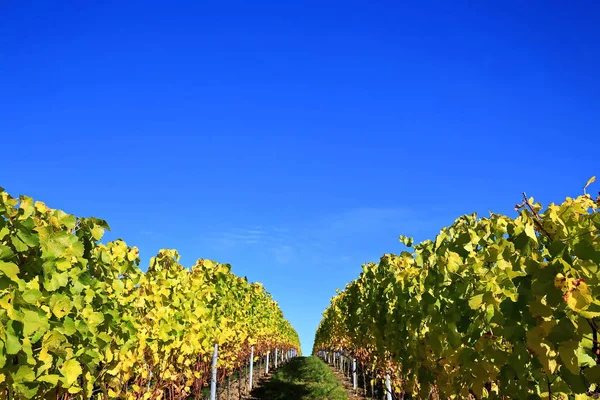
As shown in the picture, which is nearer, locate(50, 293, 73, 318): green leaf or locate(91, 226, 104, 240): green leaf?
locate(50, 293, 73, 318): green leaf

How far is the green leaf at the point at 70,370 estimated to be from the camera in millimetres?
3479

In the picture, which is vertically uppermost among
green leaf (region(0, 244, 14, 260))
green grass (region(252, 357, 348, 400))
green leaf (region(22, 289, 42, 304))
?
green leaf (region(0, 244, 14, 260))

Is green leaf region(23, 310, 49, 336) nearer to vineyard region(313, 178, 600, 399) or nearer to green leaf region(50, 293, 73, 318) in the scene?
green leaf region(50, 293, 73, 318)

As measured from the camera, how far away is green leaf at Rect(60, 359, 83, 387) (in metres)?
3.48

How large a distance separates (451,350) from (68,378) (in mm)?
2846

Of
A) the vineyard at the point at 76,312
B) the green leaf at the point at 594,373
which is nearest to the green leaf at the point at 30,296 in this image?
the vineyard at the point at 76,312

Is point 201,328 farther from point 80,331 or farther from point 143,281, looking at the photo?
point 80,331

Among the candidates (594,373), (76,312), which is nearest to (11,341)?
(76,312)

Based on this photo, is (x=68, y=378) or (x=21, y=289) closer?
(x=21, y=289)

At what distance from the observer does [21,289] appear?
3.05 meters

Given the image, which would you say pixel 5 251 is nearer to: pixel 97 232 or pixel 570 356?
pixel 97 232

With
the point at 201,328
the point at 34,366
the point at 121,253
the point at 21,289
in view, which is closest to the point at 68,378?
the point at 34,366

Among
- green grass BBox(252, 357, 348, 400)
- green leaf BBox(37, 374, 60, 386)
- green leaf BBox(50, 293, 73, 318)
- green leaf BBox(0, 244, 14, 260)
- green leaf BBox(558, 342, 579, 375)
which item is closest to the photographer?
green leaf BBox(558, 342, 579, 375)

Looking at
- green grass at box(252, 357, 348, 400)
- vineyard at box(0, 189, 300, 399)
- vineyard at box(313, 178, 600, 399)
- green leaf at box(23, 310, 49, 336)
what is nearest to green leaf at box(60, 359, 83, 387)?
vineyard at box(0, 189, 300, 399)
